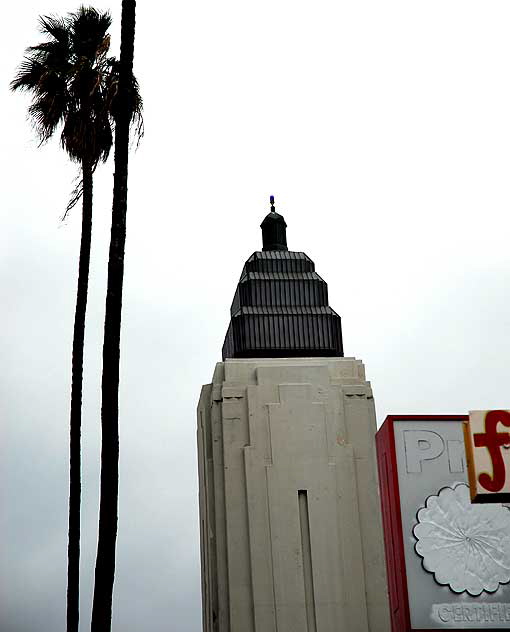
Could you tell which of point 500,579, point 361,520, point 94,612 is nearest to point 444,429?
point 500,579

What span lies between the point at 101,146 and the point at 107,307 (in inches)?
375

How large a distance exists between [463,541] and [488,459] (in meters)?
8.47

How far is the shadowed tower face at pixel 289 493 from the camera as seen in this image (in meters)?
38.9

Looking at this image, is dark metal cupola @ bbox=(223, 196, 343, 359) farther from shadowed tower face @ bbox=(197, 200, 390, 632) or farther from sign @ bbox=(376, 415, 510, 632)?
sign @ bbox=(376, 415, 510, 632)

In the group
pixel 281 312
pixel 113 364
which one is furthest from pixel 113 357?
pixel 281 312

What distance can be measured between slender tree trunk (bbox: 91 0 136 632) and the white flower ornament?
10770 millimetres

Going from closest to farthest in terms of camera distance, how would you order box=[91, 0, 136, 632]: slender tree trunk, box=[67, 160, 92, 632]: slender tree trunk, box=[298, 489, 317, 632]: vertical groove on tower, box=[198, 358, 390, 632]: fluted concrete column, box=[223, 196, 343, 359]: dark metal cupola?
1. box=[91, 0, 136, 632]: slender tree trunk
2. box=[67, 160, 92, 632]: slender tree trunk
3. box=[298, 489, 317, 632]: vertical groove on tower
4. box=[198, 358, 390, 632]: fluted concrete column
5. box=[223, 196, 343, 359]: dark metal cupola

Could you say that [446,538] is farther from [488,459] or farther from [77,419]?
[77,419]

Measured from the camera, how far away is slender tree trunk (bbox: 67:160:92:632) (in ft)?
94.2

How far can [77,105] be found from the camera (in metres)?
31.8

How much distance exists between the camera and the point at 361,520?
40.4 metres

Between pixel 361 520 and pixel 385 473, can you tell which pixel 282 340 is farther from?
pixel 385 473

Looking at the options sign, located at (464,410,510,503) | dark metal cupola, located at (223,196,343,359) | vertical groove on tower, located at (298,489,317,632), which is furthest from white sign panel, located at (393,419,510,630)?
dark metal cupola, located at (223,196,343,359)

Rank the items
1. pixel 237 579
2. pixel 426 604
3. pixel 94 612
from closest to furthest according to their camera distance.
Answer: pixel 94 612 < pixel 426 604 < pixel 237 579
